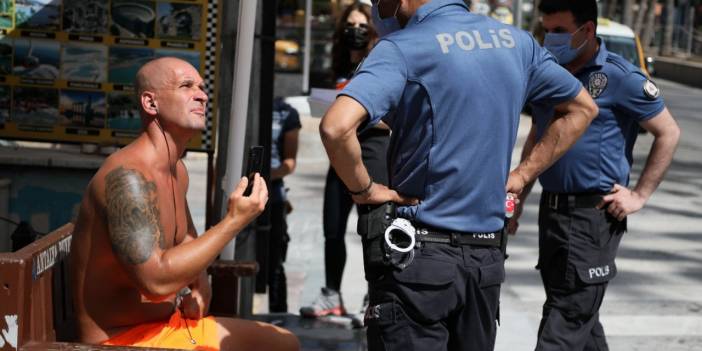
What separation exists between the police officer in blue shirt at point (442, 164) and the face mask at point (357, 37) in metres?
2.88

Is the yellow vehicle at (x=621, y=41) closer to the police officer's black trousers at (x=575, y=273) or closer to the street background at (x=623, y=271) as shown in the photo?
the street background at (x=623, y=271)

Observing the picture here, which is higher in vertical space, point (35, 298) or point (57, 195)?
point (35, 298)

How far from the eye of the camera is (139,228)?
140 inches

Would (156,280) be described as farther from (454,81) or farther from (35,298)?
(454,81)

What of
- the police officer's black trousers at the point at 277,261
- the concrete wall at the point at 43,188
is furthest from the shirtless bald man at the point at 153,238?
the police officer's black trousers at the point at 277,261

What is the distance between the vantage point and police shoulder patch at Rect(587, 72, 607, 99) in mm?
5031

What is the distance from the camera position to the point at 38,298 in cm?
375

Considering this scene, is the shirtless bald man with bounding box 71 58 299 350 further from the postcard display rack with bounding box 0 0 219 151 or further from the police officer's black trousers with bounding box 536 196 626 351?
the postcard display rack with bounding box 0 0 219 151

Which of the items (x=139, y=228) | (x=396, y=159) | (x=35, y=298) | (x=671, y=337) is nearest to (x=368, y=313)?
(x=396, y=159)

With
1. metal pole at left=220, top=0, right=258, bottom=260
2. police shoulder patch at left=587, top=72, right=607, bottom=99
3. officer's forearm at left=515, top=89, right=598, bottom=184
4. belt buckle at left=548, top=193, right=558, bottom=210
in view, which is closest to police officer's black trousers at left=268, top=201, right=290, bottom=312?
metal pole at left=220, top=0, right=258, bottom=260

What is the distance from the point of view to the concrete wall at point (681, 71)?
3628cm

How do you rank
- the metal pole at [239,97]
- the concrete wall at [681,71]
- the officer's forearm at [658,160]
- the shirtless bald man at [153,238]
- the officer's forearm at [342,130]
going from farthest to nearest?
the concrete wall at [681,71]
the metal pole at [239,97]
the officer's forearm at [658,160]
the shirtless bald man at [153,238]
the officer's forearm at [342,130]

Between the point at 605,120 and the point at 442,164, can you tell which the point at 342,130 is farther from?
the point at 605,120

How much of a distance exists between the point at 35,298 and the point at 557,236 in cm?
233
